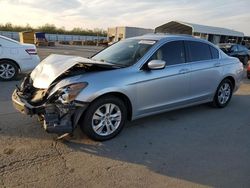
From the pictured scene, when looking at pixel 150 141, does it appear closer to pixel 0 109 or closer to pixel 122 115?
pixel 122 115

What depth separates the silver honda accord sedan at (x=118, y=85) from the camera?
3787 mm

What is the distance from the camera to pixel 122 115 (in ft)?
Answer: 14.1

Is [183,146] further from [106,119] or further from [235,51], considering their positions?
[235,51]

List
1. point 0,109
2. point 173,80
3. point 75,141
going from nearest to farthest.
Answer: point 75,141, point 173,80, point 0,109

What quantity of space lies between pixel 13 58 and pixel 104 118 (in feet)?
19.0

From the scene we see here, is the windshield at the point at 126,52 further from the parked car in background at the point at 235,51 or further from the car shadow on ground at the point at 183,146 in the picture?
the parked car in background at the point at 235,51

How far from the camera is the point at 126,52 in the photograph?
4.93 meters

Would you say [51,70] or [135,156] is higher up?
[51,70]

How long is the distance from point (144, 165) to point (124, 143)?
27.4 inches

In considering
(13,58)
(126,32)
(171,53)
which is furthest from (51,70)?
(126,32)

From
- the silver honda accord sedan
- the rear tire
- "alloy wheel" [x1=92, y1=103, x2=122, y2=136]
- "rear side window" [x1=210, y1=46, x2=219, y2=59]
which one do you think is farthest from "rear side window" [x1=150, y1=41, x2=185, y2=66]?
the rear tire

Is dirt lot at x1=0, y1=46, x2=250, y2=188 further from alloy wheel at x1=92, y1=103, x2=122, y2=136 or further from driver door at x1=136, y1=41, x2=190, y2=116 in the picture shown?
driver door at x1=136, y1=41, x2=190, y2=116

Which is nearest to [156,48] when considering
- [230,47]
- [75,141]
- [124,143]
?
[124,143]

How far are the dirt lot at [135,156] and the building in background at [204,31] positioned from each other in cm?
3516
